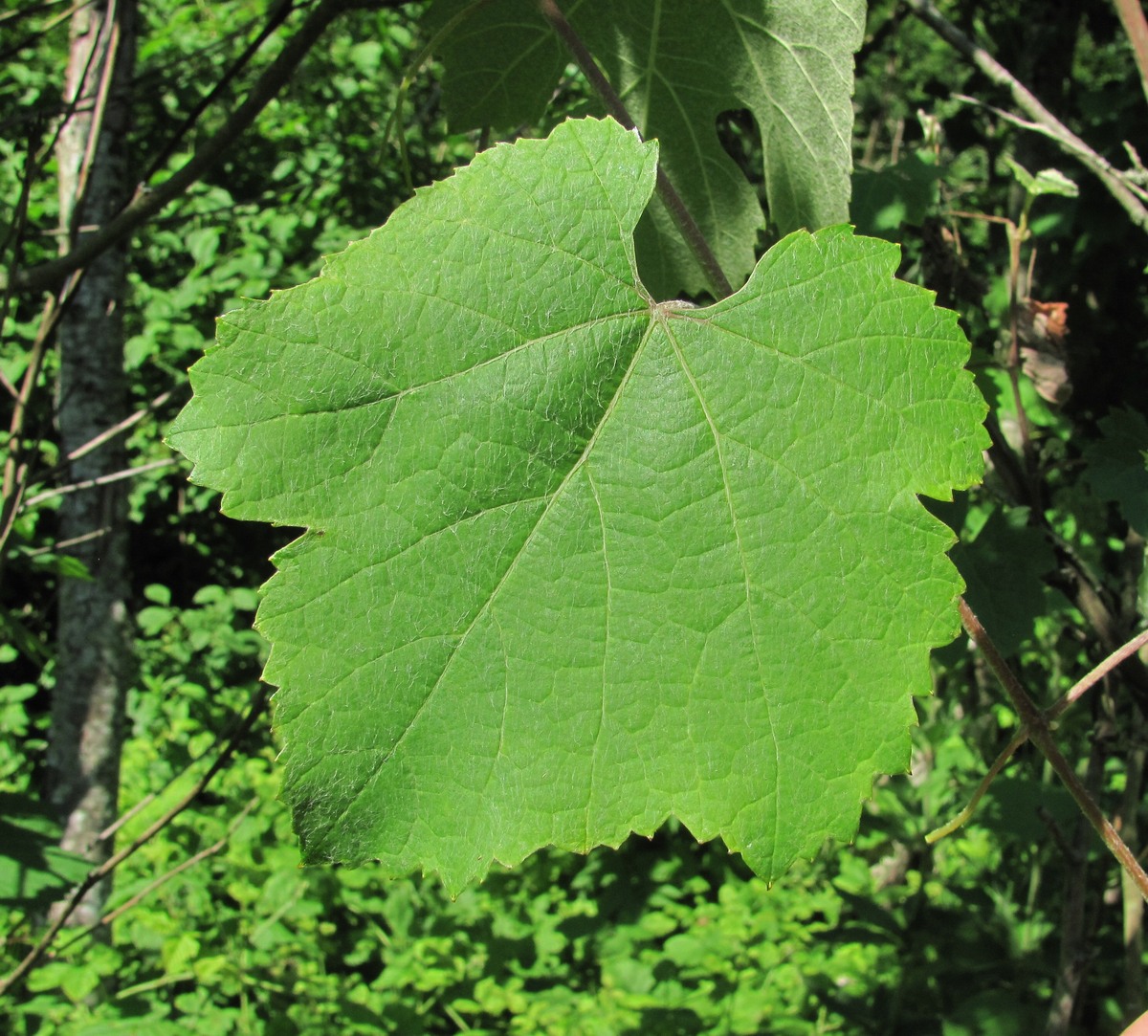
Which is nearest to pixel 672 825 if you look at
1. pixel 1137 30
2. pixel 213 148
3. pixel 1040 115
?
pixel 1040 115

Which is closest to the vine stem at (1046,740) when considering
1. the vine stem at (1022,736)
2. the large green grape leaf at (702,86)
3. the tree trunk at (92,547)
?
the vine stem at (1022,736)

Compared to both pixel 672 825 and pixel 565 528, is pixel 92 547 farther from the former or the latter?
pixel 565 528

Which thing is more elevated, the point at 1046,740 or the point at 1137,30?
the point at 1137,30

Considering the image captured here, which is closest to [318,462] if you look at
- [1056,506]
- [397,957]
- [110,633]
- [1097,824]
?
[1097,824]

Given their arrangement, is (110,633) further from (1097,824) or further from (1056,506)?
(1097,824)

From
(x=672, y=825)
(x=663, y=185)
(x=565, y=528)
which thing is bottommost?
(x=672, y=825)

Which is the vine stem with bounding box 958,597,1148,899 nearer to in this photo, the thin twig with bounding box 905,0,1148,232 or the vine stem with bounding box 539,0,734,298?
the vine stem with bounding box 539,0,734,298
